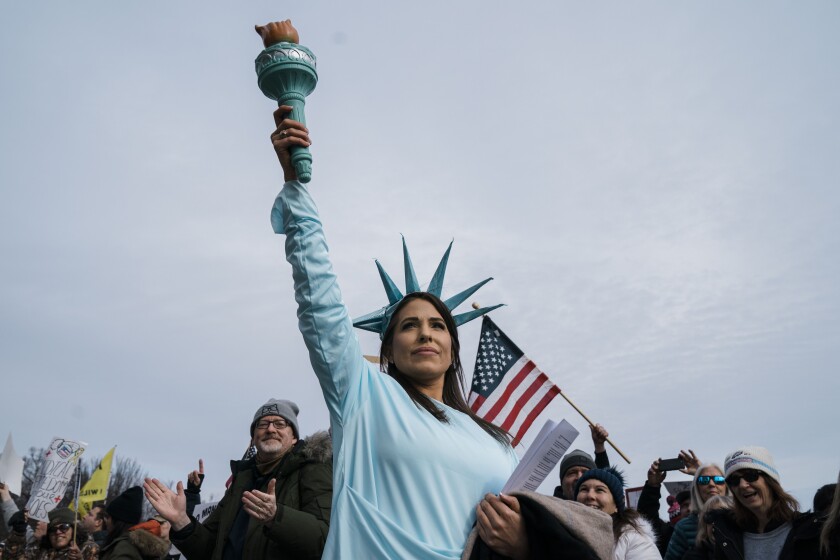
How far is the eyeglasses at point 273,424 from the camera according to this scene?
4983 millimetres

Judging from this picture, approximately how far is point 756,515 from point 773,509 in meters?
0.11

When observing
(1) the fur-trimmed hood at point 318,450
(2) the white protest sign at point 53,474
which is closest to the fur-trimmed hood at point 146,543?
(1) the fur-trimmed hood at point 318,450

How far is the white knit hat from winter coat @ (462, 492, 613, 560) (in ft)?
10.1

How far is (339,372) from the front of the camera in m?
2.38

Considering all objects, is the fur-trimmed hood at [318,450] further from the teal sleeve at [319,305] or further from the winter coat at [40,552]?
the winter coat at [40,552]

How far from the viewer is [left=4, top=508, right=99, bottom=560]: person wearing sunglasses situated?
6.95 meters

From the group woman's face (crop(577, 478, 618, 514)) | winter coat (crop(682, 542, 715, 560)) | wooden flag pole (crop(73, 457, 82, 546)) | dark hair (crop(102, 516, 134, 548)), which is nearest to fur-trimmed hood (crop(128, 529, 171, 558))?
dark hair (crop(102, 516, 134, 548))

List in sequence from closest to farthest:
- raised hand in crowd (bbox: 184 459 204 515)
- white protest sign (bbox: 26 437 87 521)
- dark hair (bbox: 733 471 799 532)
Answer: dark hair (bbox: 733 471 799 532)
raised hand in crowd (bbox: 184 459 204 515)
white protest sign (bbox: 26 437 87 521)

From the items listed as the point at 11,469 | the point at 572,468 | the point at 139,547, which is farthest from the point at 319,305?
the point at 11,469

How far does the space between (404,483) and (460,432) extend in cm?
32

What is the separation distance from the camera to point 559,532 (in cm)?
197

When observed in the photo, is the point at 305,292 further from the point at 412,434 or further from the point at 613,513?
the point at 613,513

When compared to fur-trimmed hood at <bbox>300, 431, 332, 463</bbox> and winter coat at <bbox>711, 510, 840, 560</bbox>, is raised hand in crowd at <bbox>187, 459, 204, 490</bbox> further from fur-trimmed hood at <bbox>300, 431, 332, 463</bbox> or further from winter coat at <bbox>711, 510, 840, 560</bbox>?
winter coat at <bbox>711, 510, 840, 560</bbox>

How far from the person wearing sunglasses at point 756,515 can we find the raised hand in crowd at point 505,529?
3.05m
